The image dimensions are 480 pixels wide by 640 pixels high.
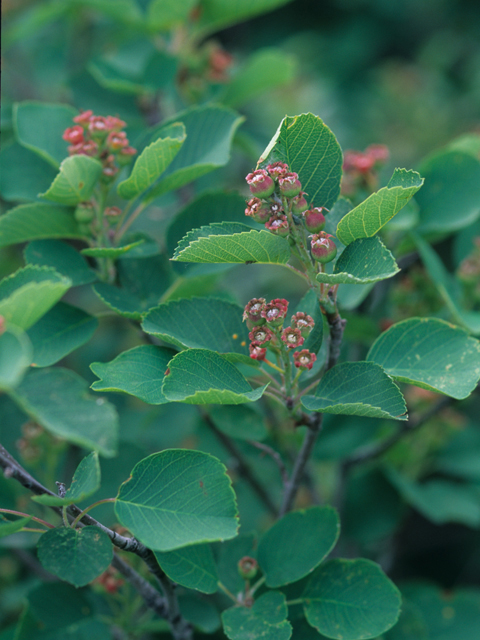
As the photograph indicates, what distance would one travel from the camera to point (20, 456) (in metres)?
1.41

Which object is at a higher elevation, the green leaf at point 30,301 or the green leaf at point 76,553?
the green leaf at point 30,301

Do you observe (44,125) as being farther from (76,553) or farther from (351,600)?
(351,600)


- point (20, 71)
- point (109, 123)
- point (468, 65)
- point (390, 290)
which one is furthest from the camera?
point (468, 65)

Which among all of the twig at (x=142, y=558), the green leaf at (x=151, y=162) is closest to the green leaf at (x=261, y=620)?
the twig at (x=142, y=558)

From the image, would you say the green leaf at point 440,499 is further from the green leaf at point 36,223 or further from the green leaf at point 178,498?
the green leaf at point 36,223

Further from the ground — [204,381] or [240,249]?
[240,249]

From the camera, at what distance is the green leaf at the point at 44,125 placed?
3.76ft

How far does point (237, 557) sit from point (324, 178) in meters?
0.69

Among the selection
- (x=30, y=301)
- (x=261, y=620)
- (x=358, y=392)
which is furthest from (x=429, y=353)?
(x=30, y=301)

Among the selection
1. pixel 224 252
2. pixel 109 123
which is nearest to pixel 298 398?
pixel 224 252

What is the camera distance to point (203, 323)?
943 millimetres

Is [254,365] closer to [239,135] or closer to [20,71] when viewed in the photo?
[239,135]

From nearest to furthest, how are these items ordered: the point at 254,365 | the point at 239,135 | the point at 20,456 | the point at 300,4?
1. the point at 254,365
2. the point at 20,456
3. the point at 239,135
4. the point at 300,4

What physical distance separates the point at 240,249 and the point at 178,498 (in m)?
0.36
